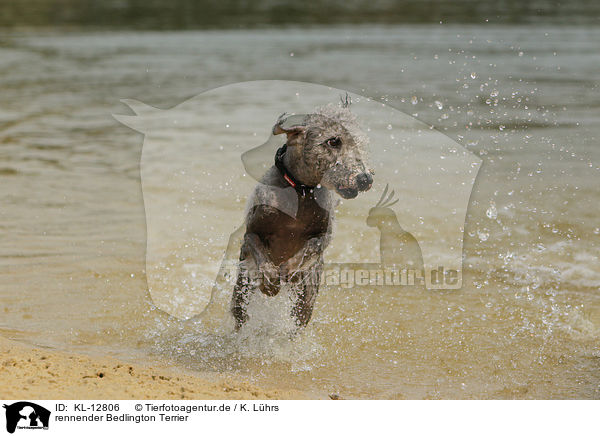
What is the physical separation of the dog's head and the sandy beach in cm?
145

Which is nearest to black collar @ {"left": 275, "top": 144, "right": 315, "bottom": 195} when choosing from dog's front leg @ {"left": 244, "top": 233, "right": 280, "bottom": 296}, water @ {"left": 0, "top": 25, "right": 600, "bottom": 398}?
dog's front leg @ {"left": 244, "top": 233, "right": 280, "bottom": 296}

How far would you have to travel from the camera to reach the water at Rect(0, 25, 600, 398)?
532 cm

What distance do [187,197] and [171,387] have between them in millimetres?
5136

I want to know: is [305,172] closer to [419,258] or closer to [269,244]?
[269,244]

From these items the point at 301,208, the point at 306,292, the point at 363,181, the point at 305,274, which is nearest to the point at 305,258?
the point at 305,274

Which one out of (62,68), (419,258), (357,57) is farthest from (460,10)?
(419,258)

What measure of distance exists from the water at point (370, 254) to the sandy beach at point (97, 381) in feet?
1.00

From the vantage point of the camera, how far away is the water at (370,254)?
5.32 metres

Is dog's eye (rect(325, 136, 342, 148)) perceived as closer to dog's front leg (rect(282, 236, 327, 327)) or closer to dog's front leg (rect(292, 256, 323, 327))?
dog's front leg (rect(282, 236, 327, 327))

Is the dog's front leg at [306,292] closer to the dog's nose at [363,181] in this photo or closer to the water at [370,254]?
the water at [370,254]
